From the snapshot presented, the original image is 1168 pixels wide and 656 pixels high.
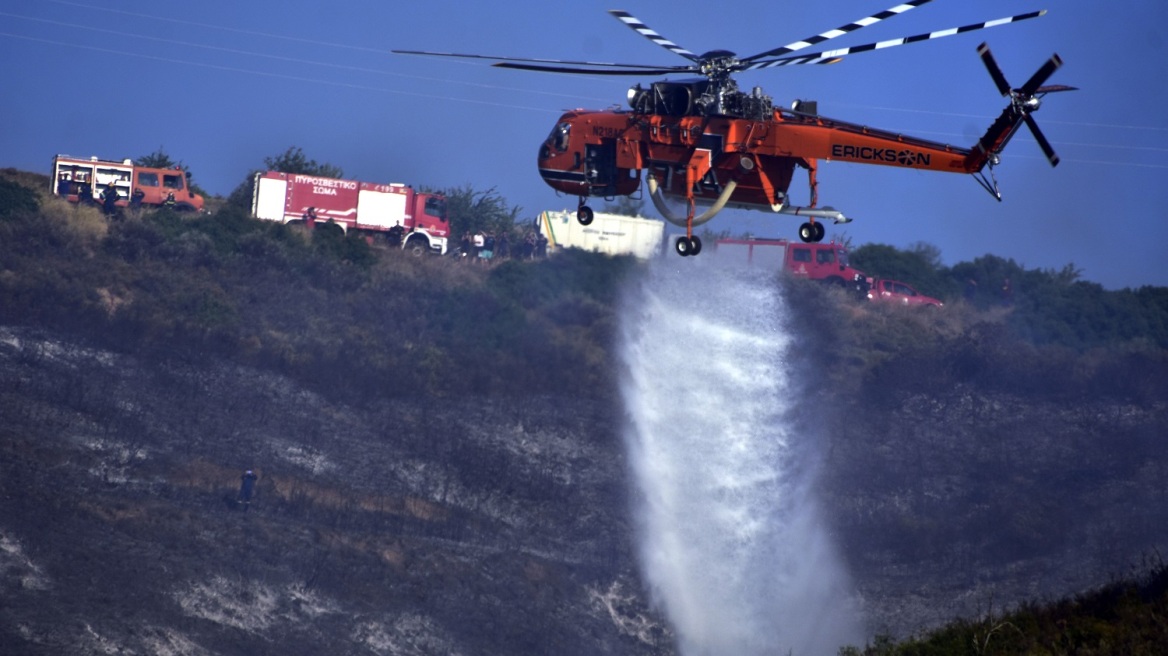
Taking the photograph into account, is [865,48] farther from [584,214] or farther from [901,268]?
[901,268]

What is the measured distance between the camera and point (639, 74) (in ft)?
74.7

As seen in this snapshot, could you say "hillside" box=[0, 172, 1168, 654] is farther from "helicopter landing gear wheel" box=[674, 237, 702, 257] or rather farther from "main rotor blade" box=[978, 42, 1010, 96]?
"main rotor blade" box=[978, 42, 1010, 96]

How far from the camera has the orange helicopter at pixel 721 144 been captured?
867 inches

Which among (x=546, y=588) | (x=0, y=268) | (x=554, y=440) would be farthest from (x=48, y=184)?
(x=546, y=588)

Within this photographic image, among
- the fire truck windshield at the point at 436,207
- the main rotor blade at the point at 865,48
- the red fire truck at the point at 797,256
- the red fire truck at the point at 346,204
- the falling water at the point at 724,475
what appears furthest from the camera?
the fire truck windshield at the point at 436,207

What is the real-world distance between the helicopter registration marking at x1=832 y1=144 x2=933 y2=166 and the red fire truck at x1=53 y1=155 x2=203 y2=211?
36542mm

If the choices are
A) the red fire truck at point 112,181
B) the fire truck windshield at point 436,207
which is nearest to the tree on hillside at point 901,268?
the fire truck windshield at point 436,207

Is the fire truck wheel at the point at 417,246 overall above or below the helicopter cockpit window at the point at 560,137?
below

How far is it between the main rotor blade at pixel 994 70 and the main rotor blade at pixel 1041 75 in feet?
0.81

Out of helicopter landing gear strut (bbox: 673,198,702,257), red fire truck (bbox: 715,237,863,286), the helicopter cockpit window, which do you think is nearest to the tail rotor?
helicopter landing gear strut (bbox: 673,198,702,257)

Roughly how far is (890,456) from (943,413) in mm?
4280

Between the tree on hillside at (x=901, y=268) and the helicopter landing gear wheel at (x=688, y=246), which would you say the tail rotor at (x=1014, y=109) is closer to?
the helicopter landing gear wheel at (x=688, y=246)

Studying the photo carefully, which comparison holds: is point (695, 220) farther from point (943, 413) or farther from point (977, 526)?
point (943, 413)

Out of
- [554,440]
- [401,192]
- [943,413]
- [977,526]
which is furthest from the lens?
[401,192]
